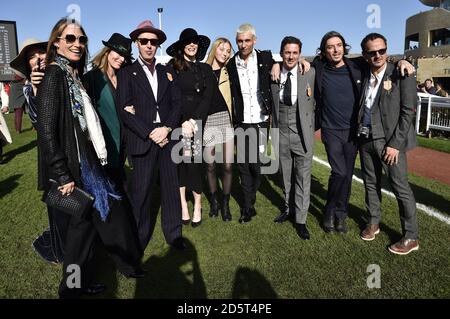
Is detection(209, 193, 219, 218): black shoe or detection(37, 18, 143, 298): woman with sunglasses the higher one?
detection(37, 18, 143, 298): woman with sunglasses

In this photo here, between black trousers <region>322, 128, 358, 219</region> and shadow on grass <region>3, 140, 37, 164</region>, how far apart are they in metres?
7.90

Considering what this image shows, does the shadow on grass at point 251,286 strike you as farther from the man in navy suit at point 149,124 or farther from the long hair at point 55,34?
the long hair at point 55,34

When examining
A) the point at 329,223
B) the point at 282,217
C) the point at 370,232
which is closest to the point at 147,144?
the point at 282,217

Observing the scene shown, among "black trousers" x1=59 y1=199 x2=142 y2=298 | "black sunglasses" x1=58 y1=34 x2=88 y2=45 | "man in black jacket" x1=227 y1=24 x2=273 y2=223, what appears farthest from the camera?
"man in black jacket" x1=227 y1=24 x2=273 y2=223

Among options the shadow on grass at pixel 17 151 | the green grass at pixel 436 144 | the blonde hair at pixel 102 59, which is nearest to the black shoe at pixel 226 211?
the blonde hair at pixel 102 59

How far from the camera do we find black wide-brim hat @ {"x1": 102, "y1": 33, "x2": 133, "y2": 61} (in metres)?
3.68

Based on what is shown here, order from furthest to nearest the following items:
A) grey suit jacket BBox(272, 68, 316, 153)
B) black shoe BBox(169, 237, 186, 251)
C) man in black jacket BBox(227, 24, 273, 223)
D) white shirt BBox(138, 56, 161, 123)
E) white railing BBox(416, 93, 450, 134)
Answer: white railing BBox(416, 93, 450, 134)
man in black jacket BBox(227, 24, 273, 223)
grey suit jacket BBox(272, 68, 316, 153)
black shoe BBox(169, 237, 186, 251)
white shirt BBox(138, 56, 161, 123)

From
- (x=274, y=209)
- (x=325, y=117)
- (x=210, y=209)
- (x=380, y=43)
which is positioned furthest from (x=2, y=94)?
(x=380, y=43)

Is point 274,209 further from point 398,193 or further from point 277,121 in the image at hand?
point 398,193

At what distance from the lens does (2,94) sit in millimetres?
9984

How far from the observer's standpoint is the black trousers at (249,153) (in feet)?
14.9

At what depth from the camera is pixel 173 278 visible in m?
3.33

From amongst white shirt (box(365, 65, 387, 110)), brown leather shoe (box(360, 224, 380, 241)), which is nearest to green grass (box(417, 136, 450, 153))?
brown leather shoe (box(360, 224, 380, 241))

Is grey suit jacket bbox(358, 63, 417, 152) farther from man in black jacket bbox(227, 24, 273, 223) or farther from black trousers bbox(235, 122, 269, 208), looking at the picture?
black trousers bbox(235, 122, 269, 208)
